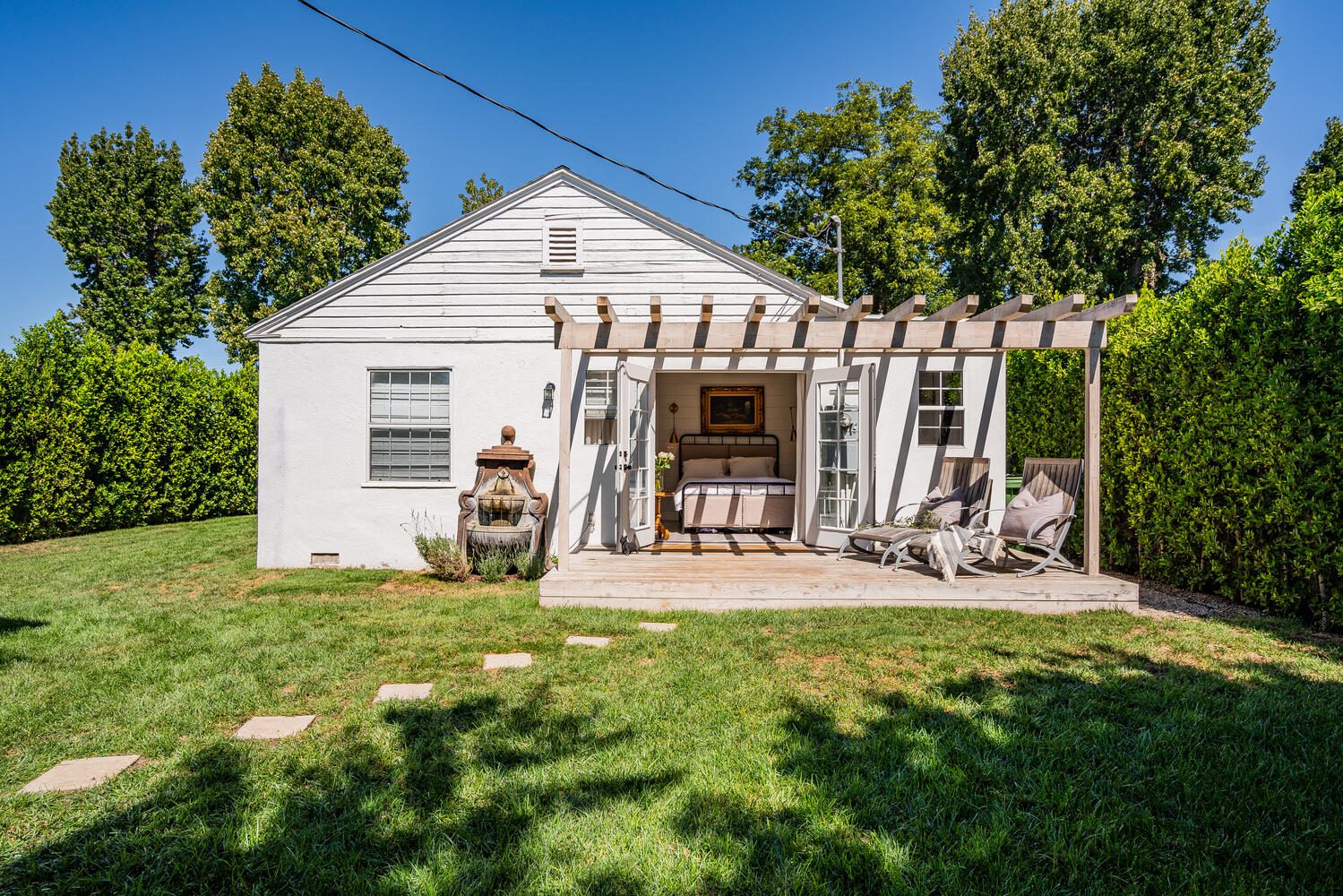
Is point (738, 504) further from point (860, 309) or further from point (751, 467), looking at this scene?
point (860, 309)

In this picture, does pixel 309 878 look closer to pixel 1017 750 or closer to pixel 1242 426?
pixel 1017 750

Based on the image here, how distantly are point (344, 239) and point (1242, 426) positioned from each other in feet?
62.2

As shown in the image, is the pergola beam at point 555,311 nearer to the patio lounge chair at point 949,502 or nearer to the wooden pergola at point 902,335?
the wooden pergola at point 902,335

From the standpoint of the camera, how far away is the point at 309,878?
1912 mm

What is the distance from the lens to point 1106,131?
14.8 m

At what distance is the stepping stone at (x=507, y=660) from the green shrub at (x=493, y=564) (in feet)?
8.09

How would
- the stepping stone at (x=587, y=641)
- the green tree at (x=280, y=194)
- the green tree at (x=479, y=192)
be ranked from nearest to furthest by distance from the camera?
1. the stepping stone at (x=587, y=641)
2. the green tree at (x=280, y=194)
3. the green tree at (x=479, y=192)

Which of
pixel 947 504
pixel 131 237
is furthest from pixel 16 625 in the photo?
pixel 131 237

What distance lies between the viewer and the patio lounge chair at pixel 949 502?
233 inches

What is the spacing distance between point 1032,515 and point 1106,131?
45.9 ft

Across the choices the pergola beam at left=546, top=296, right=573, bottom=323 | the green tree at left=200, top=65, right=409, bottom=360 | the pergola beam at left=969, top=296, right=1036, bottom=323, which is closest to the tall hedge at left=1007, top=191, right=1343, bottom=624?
the pergola beam at left=969, top=296, right=1036, bottom=323

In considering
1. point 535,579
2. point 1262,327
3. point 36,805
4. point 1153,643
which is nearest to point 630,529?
point 535,579

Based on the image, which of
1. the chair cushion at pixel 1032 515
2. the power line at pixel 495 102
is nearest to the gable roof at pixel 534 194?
the power line at pixel 495 102

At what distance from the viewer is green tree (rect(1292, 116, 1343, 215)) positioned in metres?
14.0
